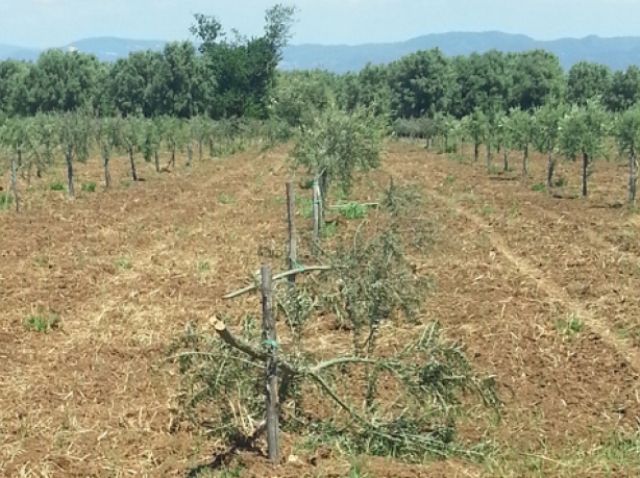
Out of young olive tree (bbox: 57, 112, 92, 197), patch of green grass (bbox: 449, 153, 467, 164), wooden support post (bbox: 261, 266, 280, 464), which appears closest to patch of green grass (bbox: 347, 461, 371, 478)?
wooden support post (bbox: 261, 266, 280, 464)

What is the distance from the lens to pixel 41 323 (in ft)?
34.2

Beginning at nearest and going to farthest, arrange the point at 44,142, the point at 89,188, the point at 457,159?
the point at 89,188
the point at 44,142
the point at 457,159

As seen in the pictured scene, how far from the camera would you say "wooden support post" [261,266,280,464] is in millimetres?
5793

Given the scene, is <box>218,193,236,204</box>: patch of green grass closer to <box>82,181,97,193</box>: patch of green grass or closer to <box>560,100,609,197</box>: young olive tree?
<box>82,181,97,193</box>: patch of green grass

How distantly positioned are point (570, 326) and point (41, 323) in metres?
6.69

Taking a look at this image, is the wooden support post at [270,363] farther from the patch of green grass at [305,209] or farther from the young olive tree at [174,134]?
the young olive tree at [174,134]

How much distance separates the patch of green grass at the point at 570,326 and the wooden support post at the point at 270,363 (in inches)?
206

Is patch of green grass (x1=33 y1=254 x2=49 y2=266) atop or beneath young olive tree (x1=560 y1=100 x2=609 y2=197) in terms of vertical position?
beneath

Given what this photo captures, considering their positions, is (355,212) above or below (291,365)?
below

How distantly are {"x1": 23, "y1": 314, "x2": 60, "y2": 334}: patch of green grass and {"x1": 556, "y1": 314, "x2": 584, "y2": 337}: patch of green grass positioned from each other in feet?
21.0

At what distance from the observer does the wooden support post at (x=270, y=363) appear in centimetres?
579

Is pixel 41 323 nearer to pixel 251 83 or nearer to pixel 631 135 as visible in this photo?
pixel 631 135

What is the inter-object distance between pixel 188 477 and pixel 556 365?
4527 millimetres

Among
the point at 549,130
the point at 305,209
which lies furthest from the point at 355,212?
the point at 549,130
